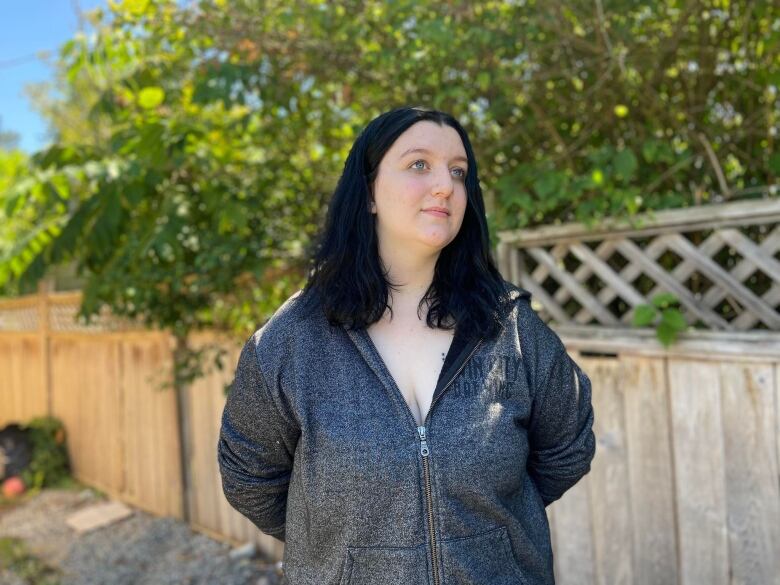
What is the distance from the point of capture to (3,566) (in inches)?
209

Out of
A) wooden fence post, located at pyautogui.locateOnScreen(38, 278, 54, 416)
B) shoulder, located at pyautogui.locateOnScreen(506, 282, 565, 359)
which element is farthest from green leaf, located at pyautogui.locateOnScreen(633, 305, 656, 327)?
wooden fence post, located at pyautogui.locateOnScreen(38, 278, 54, 416)

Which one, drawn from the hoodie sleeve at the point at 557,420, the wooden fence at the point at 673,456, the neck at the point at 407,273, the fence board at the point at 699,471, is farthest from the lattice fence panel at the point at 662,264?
the neck at the point at 407,273

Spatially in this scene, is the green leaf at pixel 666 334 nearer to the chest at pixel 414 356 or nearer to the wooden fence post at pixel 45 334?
the chest at pixel 414 356

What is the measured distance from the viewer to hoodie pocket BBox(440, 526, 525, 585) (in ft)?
5.46

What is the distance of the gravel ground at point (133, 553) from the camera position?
477 centimetres

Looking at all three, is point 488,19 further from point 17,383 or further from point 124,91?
point 17,383

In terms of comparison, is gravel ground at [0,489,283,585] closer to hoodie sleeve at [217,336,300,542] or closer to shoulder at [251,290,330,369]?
hoodie sleeve at [217,336,300,542]

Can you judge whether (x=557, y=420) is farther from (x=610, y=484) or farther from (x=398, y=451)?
(x=610, y=484)

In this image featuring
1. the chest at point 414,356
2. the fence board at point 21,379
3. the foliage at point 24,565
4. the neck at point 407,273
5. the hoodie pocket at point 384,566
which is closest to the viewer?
the hoodie pocket at point 384,566

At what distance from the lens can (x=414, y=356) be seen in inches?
73.0

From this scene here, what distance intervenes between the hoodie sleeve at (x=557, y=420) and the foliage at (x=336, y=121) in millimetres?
1112

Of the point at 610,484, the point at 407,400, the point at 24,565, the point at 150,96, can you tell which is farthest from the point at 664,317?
the point at 24,565

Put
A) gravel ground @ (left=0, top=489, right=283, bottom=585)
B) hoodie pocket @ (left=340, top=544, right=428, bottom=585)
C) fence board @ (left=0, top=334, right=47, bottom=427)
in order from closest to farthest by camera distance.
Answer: hoodie pocket @ (left=340, top=544, right=428, bottom=585) → gravel ground @ (left=0, top=489, right=283, bottom=585) → fence board @ (left=0, top=334, right=47, bottom=427)

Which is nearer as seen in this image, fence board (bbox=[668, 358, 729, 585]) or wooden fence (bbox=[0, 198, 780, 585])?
wooden fence (bbox=[0, 198, 780, 585])
